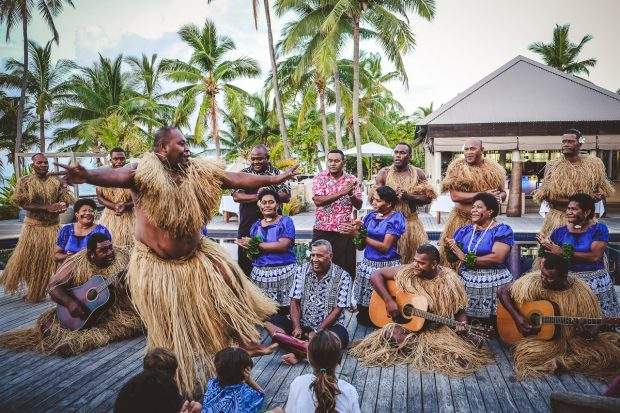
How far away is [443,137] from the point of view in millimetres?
13820

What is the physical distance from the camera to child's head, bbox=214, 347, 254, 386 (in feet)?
6.91

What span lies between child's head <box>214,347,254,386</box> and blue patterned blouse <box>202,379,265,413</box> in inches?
1.3

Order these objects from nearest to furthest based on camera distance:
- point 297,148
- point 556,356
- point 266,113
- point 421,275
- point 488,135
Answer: point 556,356 < point 421,275 < point 488,135 < point 297,148 < point 266,113

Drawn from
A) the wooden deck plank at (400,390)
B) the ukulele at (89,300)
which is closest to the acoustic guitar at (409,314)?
the wooden deck plank at (400,390)

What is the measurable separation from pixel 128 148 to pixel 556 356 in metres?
17.7

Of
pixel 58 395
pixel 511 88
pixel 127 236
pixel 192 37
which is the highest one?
pixel 192 37

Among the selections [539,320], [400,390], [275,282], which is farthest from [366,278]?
[539,320]

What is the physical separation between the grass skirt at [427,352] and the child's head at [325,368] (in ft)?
4.66

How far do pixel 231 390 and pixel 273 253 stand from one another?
1.88m

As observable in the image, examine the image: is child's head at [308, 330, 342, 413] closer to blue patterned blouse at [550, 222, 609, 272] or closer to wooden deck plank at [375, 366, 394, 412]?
wooden deck plank at [375, 366, 394, 412]

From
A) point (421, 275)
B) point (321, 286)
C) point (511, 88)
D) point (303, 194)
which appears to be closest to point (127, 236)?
point (321, 286)

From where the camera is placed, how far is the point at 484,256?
3.58 meters

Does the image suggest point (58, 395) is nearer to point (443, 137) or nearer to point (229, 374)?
point (229, 374)

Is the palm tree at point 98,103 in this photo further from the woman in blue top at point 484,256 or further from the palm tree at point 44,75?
the woman in blue top at point 484,256
